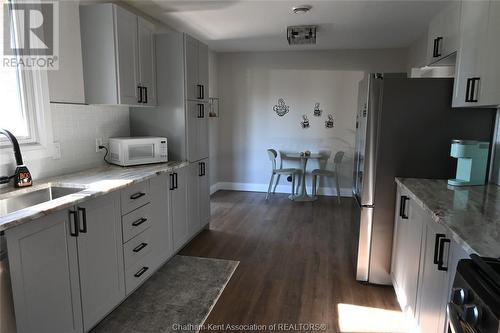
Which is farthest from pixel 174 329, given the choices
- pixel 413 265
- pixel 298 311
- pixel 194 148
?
pixel 194 148

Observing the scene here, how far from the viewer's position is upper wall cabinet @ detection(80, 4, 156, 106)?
2.65 metres

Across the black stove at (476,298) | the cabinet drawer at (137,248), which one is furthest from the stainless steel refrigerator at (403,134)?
the cabinet drawer at (137,248)

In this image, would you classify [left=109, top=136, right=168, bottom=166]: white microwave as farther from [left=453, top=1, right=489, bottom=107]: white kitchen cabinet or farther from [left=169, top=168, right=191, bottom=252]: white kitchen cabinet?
[left=453, top=1, right=489, bottom=107]: white kitchen cabinet

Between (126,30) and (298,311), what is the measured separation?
2.66 metres

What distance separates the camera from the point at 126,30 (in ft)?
9.10

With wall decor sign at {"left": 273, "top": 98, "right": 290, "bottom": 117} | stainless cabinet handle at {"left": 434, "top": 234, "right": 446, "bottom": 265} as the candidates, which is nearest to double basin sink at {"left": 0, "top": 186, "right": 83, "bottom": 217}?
stainless cabinet handle at {"left": 434, "top": 234, "right": 446, "bottom": 265}

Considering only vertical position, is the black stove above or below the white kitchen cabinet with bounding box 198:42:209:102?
below

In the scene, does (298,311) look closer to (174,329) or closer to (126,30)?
(174,329)

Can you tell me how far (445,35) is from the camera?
271cm

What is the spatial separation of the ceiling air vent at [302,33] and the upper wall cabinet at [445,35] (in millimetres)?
1378

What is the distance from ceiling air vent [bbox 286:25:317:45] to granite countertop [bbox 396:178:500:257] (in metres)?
2.37

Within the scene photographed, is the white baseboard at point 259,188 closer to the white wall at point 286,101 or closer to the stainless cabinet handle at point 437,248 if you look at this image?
the white wall at point 286,101

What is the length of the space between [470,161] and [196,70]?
2.57 metres

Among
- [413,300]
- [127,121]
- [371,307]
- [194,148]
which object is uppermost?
[127,121]
